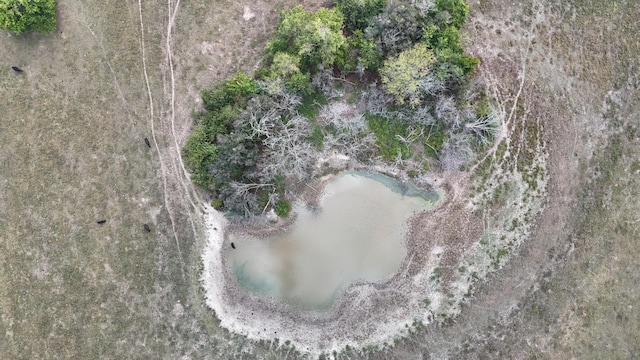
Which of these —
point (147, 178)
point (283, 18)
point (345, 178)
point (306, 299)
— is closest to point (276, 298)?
point (306, 299)

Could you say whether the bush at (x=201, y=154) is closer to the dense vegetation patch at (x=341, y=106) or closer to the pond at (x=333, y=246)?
the dense vegetation patch at (x=341, y=106)

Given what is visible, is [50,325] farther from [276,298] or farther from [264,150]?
[264,150]

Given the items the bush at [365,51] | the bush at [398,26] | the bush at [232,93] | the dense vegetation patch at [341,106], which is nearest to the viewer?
the bush at [398,26]

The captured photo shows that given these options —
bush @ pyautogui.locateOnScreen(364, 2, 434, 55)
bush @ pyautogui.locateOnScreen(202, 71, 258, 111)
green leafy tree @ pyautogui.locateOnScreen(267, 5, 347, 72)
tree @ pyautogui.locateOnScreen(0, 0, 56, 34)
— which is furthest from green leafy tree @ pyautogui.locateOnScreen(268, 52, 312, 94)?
tree @ pyautogui.locateOnScreen(0, 0, 56, 34)

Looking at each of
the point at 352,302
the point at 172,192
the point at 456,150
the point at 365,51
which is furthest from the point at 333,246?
the point at 365,51

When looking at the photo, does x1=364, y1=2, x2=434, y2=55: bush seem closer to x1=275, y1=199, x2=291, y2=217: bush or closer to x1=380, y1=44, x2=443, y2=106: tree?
x1=380, y1=44, x2=443, y2=106: tree

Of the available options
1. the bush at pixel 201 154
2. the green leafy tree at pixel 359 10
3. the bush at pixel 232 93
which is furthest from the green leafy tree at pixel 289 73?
the bush at pixel 201 154

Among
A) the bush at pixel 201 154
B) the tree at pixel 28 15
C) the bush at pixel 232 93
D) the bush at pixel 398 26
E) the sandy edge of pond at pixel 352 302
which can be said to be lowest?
the sandy edge of pond at pixel 352 302
